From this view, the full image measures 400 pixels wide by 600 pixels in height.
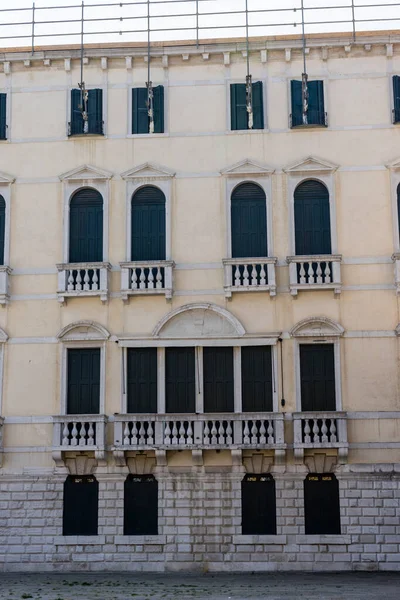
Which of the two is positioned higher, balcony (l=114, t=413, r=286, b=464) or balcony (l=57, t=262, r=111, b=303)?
balcony (l=57, t=262, r=111, b=303)

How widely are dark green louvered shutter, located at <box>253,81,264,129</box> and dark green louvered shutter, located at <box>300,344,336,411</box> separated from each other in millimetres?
6706

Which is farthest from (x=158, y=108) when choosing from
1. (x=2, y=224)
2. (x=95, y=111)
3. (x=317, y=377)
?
(x=317, y=377)

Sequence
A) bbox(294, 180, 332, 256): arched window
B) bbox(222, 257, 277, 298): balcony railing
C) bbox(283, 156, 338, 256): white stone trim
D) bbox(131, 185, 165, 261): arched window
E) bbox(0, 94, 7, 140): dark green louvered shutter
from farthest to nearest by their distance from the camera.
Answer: bbox(0, 94, 7, 140): dark green louvered shutter
bbox(131, 185, 165, 261): arched window
bbox(283, 156, 338, 256): white stone trim
bbox(294, 180, 332, 256): arched window
bbox(222, 257, 277, 298): balcony railing

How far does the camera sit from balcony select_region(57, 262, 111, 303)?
26.7 metres

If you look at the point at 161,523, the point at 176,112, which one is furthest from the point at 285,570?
the point at 176,112

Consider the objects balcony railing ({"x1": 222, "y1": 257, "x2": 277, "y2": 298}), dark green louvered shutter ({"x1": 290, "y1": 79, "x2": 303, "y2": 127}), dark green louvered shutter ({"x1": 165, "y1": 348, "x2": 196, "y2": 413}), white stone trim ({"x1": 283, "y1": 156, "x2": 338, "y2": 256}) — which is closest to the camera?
dark green louvered shutter ({"x1": 165, "y1": 348, "x2": 196, "y2": 413})

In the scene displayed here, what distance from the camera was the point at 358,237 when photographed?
1054 inches

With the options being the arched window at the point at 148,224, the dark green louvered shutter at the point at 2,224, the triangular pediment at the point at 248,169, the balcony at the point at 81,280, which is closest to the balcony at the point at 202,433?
the balcony at the point at 81,280

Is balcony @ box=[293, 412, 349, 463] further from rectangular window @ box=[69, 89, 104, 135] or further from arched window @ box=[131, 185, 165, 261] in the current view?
rectangular window @ box=[69, 89, 104, 135]

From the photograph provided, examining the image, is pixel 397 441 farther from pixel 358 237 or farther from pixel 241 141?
pixel 241 141

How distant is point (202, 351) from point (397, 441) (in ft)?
19.3

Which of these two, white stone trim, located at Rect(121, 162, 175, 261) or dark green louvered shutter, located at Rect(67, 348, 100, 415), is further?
white stone trim, located at Rect(121, 162, 175, 261)

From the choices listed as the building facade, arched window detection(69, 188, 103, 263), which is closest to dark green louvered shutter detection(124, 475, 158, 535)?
the building facade

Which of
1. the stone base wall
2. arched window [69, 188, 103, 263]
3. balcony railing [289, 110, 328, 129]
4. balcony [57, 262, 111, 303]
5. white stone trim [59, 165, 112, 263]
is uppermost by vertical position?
balcony railing [289, 110, 328, 129]
